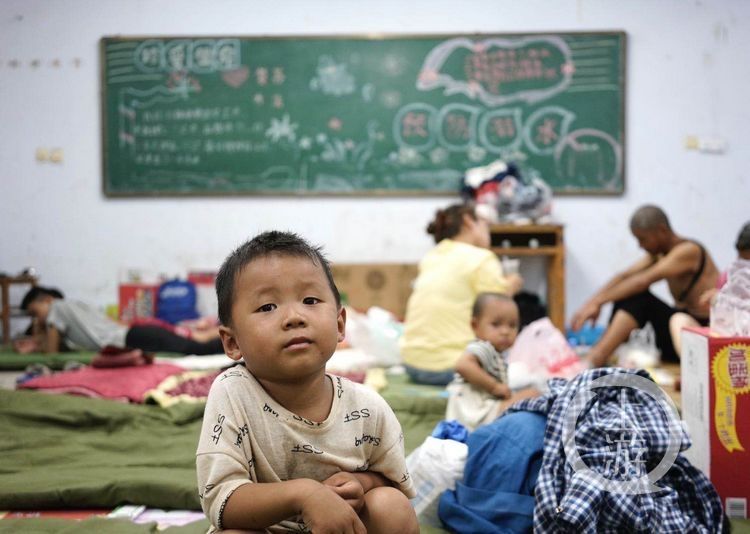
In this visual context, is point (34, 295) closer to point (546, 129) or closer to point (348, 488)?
point (546, 129)

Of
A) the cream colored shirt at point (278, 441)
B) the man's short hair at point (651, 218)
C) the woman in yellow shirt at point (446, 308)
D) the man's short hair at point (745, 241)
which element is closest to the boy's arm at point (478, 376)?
the woman in yellow shirt at point (446, 308)

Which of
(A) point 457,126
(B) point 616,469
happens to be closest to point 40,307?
(A) point 457,126

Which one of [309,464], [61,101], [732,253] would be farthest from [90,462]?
[732,253]

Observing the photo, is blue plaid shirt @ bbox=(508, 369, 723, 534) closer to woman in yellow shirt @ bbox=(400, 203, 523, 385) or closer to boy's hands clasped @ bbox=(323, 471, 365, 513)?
boy's hands clasped @ bbox=(323, 471, 365, 513)

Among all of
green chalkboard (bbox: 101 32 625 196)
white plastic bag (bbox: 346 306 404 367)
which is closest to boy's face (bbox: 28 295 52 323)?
green chalkboard (bbox: 101 32 625 196)

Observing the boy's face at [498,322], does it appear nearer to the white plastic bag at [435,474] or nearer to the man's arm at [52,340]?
the white plastic bag at [435,474]

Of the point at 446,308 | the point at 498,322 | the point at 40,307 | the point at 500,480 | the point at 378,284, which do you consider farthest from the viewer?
the point at 378,284

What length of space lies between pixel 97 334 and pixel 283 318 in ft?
12.2

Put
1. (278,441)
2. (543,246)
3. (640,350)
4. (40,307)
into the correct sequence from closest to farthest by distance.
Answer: (278,441) < (640,350) < (40,307) < (543,246)

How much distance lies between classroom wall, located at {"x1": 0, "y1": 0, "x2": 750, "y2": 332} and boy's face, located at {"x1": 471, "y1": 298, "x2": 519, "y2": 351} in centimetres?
265

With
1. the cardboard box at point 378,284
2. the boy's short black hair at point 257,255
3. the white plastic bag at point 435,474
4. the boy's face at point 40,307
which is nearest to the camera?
the boy's short black hair at point 257,255

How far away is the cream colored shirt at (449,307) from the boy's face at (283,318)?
Result: 84.5 inches

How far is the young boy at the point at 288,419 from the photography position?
3.75 ft

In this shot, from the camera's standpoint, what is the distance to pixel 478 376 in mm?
2443
